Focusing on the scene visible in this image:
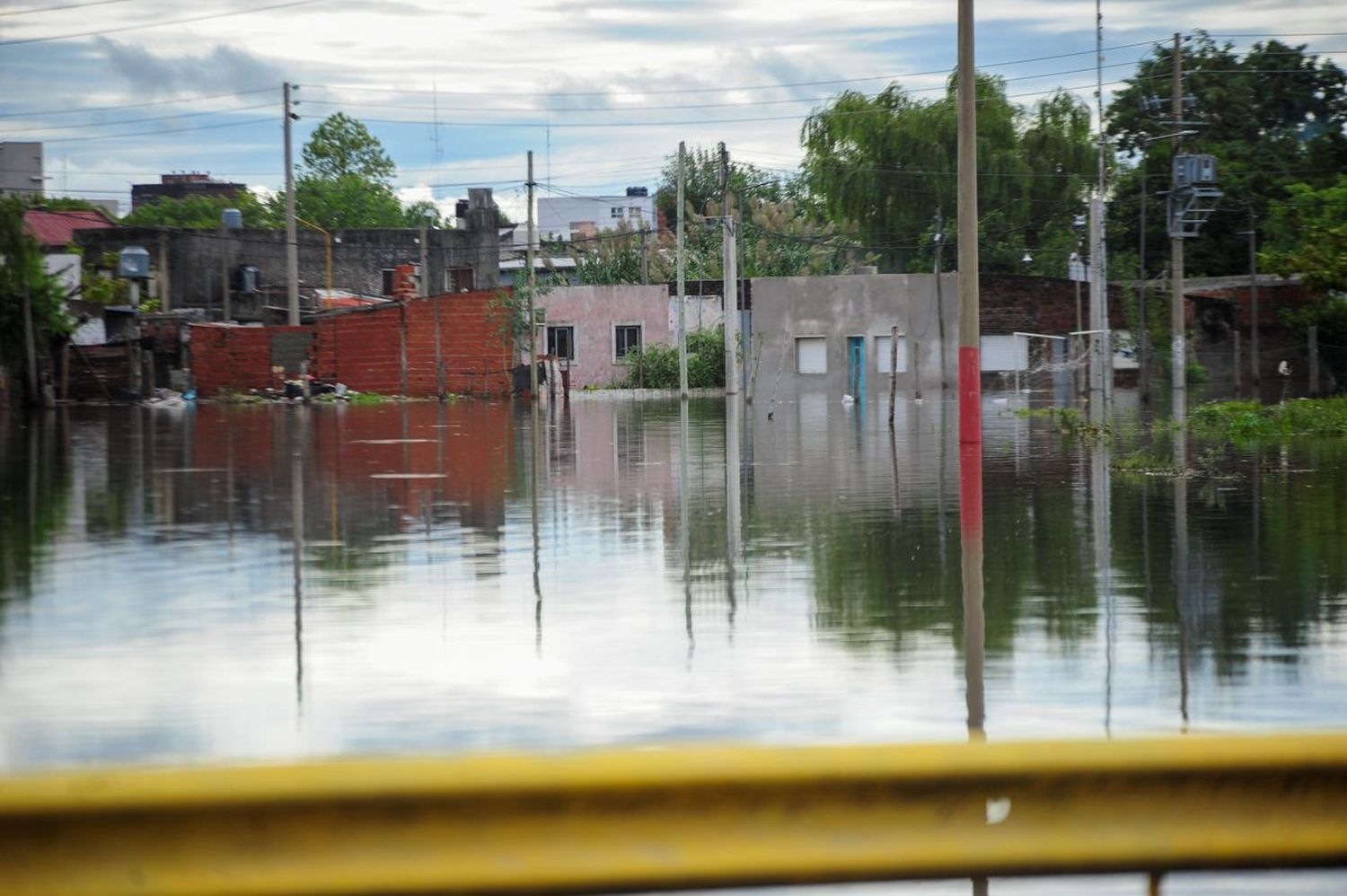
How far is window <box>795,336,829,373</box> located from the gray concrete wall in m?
0.16

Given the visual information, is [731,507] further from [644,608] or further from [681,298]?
[681,298]

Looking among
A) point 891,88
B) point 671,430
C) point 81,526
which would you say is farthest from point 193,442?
point 891,88

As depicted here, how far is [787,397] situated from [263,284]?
25507 millimetres

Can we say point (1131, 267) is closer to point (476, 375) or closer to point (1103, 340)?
point (476, 375)

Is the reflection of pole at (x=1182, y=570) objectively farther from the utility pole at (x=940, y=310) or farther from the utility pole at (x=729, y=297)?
the utility pole at (x=940, y=310)

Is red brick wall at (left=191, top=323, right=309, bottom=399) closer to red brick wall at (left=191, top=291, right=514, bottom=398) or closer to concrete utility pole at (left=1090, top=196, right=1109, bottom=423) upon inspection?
red brick wall at (left=191, top=291, right=514, bottom=398)

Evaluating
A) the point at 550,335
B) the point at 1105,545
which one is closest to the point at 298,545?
the point at 1105,545

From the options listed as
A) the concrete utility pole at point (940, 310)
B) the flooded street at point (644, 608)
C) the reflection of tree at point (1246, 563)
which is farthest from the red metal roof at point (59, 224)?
the reflection of tree at point (1246, 563)

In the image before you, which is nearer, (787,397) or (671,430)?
(671,430)

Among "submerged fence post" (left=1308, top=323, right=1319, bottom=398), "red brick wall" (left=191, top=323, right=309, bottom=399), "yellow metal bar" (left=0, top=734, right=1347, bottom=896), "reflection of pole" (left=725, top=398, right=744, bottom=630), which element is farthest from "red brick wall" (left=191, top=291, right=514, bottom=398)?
"yellow metal bar" (left=0, top=734, right=1347, bottom=896)

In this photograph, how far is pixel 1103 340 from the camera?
38.6 m

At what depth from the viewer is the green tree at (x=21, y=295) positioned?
44594 mm

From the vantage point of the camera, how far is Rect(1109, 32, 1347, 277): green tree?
6844 cm

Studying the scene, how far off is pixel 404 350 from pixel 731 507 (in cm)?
4117
